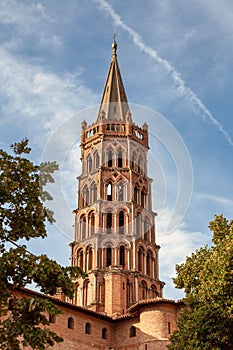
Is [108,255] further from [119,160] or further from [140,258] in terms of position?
[119,160]

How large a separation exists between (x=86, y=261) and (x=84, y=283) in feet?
8.06

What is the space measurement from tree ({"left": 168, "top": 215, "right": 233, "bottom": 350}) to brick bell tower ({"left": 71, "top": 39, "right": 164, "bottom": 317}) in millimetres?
19645

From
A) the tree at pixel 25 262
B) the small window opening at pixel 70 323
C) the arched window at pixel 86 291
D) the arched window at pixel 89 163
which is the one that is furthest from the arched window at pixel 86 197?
the tree at pixel 25 262

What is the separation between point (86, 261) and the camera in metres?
53.5

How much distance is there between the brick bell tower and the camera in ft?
166

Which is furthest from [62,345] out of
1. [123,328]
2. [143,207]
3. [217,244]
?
[143,207]

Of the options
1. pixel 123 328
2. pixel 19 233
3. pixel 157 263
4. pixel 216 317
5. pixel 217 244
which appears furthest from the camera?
pixel 157 263

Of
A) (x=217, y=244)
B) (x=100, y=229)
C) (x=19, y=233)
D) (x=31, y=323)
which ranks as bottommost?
(x=31, y=323)

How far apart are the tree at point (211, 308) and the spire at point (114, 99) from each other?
36.3m

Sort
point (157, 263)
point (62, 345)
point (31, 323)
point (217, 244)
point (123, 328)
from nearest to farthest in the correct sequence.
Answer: point (31, 323), point (217, 244), point (62, 345), point (123, 328), point (157, 263)

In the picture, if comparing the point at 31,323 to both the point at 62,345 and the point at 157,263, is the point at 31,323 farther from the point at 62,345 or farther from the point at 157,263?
the point at 157,263

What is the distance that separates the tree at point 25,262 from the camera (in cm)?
1633

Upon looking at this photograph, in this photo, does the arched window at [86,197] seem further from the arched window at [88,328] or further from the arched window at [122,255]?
the arched window at [88,328]

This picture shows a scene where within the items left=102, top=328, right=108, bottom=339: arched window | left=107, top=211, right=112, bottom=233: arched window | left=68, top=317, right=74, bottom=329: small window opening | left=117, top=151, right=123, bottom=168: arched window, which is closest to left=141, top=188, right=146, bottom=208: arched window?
left=117, top=151, right=123, bottom=168: arched window
